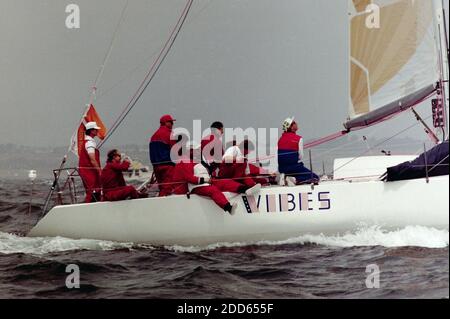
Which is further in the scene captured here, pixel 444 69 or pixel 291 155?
pixel 291 155

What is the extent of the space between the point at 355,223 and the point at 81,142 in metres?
4.04

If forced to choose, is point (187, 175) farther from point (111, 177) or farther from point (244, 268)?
point (244, 268)

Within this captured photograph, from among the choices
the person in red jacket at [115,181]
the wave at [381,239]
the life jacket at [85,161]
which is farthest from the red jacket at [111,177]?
the wave at [381,239]

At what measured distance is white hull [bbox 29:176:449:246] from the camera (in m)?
6.31

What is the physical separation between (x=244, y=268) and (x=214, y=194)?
43.7 inches

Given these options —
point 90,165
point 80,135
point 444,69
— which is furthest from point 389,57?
point 80,135

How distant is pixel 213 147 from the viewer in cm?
724

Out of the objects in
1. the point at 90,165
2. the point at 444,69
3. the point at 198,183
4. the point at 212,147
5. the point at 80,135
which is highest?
the point at 444,69

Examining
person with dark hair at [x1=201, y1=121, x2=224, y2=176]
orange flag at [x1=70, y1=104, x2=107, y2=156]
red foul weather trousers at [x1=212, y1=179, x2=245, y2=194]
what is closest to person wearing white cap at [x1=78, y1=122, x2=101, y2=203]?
orange flag at [x1=70, y1=104, x2=107, y2=156]

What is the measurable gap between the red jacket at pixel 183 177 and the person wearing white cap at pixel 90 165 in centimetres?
110

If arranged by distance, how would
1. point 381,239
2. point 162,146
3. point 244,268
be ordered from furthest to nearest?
1. point 162,146
2. point 381,239
3. point 244,268

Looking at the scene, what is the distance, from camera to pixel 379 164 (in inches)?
327
